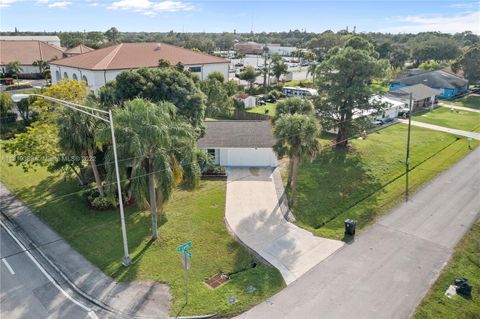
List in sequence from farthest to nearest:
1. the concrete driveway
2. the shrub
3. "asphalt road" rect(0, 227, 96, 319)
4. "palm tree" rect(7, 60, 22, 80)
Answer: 1. "palm tree" rect(7, 60, 22, 80)
2. the shrub
3. the concrete driveway
4. "asphalt road" rect(0, 227, 96, 319)

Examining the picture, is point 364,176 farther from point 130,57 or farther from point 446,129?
point 130,57

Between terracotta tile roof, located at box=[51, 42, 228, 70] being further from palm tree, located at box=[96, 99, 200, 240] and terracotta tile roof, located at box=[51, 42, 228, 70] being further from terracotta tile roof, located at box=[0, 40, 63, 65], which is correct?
palm tree, located at box=[96, 99, 200, 240]

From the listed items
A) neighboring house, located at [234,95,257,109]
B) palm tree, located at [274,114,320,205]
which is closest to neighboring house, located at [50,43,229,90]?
neighboring house, located at [234,95,257,109]

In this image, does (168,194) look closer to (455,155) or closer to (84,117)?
(84,117)

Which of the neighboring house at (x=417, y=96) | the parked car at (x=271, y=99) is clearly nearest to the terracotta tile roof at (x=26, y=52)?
the parked car at (x=271, y=99)

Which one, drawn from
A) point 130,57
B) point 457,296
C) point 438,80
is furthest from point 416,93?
point 457,296

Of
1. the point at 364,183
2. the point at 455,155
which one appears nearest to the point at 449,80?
the point at 455,155
